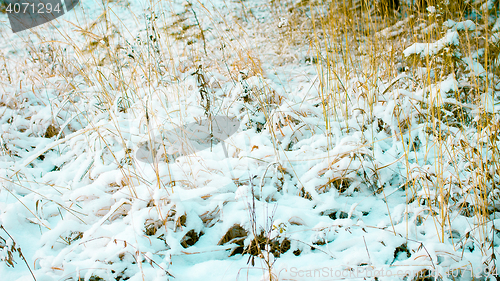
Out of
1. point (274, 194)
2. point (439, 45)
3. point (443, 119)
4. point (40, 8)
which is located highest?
point (40, 8)

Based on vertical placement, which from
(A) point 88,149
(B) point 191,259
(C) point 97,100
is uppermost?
(C) point 97,100

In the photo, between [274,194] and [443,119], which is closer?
[274,194]

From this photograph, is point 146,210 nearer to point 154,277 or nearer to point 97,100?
point 154,277

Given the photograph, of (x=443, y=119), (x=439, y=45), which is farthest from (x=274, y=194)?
(x=439, y=45)

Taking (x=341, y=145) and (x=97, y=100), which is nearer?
(x=341, y=145)

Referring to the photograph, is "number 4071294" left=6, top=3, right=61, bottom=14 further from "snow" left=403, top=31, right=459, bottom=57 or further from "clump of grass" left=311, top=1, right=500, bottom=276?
"snow" left=403, top=31, right=459, bottom=57

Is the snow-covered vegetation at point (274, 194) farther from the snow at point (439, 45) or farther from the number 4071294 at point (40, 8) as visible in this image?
the number 4071294 at point (40, 8)

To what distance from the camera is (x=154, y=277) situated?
32.8 inches

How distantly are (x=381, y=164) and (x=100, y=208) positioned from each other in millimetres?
1115

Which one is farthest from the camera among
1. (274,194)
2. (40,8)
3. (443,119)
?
(40,8)

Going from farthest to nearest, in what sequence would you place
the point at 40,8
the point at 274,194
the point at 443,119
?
the point at 40,8 < the point at 443,119 < the point at 274,194

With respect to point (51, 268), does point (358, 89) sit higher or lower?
higher

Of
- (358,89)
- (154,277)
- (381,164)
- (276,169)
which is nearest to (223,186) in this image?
(276,169)

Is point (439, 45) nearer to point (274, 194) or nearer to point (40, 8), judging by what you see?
point (274, 194)
